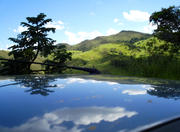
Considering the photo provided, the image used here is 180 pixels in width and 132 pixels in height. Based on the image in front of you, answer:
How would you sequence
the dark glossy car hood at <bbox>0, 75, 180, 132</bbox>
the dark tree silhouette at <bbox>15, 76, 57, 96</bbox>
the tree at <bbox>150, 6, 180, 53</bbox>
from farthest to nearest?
the tree at <bbox>150, 6, 180, 53</bbox>
the dark tree silhouette at <bbox>15, 76, 57, 96</bbox>
the dark glossy car hood at <bbox>0, 75, 180, 132</bbox>

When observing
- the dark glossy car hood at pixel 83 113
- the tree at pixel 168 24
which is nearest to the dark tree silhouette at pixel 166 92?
the dark glossy car hood at pixel 83 113

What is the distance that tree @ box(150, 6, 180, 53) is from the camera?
15.1 m

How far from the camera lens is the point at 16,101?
1230 millimetres

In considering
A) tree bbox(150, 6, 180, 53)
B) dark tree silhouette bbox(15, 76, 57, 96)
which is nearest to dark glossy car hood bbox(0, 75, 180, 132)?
dark tree silhouette bbox(15, 76, 57, 96)

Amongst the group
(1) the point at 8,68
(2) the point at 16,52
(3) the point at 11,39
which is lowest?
(1) the point at 8,68

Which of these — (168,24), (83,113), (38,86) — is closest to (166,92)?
(83,113)

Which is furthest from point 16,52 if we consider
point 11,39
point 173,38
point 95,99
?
point 95,99

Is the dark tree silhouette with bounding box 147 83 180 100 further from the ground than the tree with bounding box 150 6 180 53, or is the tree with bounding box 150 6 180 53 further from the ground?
the tree with bounding box 150 6 180 53

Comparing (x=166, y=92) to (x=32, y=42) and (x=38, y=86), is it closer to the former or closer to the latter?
(x=38, y=86)

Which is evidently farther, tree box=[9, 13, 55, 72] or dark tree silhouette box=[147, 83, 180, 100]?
tree box=[9, 13, 55, 72]

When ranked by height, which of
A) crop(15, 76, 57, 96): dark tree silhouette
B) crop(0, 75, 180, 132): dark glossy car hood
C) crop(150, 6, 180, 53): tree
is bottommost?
crop(0, 75, 180, 132): dark glossy car hood

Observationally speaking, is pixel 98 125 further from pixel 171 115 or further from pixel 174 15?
pixel 174 15

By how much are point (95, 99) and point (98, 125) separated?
1.52 feet

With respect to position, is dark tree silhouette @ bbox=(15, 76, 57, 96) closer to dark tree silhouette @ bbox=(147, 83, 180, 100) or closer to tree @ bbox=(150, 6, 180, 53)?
dark tree silhouette @ bbox=(147, 83, 180, 100)
